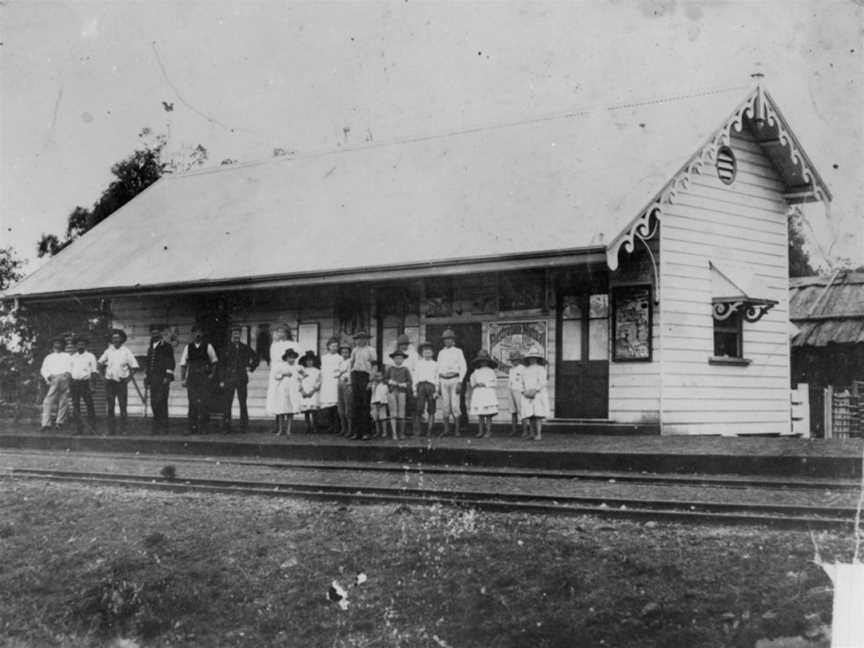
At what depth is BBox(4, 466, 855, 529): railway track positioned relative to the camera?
7363 millimetres

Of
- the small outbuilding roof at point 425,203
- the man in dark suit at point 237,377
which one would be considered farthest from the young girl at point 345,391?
the man in dark suit at point 237,377

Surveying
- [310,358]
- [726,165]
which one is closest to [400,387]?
[310,358]

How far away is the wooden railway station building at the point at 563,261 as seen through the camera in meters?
14.5

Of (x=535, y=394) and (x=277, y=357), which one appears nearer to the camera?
(x=535, y=394)

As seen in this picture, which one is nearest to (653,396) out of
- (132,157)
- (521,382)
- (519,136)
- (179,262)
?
(521,382)

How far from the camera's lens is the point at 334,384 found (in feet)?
52.2

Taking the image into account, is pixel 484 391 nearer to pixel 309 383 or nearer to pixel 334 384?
pixel 334 384

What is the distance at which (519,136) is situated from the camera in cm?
1825

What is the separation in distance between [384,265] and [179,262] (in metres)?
5.57

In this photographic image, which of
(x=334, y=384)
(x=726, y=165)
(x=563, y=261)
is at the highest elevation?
(x=726, y=165)

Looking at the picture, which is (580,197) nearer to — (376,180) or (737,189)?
(737,189)

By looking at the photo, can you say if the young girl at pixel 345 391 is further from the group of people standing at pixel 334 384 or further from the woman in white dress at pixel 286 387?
Answer: the woman in white dress at pixel 286 387

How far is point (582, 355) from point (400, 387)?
9.65 ft

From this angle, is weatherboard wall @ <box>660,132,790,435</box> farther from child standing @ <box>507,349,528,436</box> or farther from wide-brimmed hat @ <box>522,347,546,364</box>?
child standing @ <box>507,349,528,436</box>
